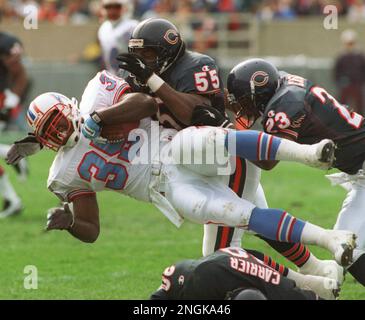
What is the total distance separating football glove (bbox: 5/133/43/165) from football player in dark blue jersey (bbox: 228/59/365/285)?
3.77 ft

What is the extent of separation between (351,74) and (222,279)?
39.6 feet

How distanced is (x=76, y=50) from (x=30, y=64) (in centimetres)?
125

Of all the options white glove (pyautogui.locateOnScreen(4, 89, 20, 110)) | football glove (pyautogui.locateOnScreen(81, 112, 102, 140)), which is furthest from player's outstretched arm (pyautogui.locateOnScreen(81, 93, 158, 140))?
white glove (pyautogui.locateOnScreen(4, 89, 20, 110))

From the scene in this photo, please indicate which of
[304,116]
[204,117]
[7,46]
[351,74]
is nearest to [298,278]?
[304,116]

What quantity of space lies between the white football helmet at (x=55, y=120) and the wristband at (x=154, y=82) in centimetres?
46

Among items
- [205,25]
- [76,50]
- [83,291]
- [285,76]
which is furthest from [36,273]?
[76,50]

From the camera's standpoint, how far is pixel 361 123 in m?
5.56

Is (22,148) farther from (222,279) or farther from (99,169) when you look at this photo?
(222,279)

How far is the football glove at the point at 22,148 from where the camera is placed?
220 inches

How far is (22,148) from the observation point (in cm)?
563

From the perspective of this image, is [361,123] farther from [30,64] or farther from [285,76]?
[30,64]

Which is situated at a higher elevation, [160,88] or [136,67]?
[136,67]

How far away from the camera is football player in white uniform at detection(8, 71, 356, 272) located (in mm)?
4867

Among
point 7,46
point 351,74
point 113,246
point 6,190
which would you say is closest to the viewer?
point 113,246
